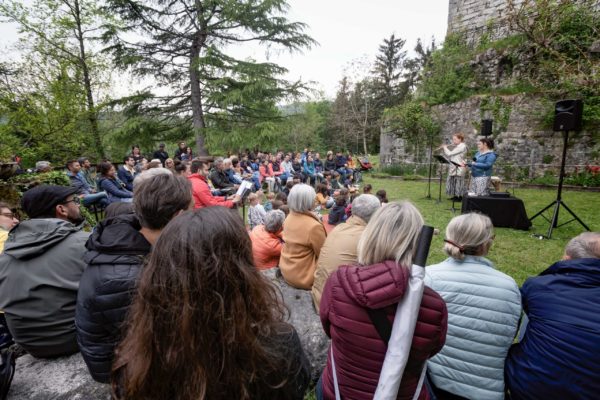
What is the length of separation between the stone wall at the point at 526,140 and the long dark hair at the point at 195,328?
13233 millimetres

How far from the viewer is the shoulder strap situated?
1.14m

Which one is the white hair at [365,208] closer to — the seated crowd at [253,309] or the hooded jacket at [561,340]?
the seated crowd at [253,309]

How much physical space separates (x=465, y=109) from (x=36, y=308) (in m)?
14.5

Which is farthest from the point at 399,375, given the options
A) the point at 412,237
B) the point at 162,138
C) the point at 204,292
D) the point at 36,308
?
the point at 162,138

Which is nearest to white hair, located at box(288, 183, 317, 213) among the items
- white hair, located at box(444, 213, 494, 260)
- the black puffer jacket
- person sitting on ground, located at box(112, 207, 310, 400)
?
white hair, located at box(444, 213, 494, 260)

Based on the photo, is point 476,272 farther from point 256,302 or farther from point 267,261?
point 267,261

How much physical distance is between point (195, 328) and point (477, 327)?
1.51 m

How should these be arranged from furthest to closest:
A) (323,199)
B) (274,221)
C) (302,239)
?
(323,199)
(274,221)
(302,239)

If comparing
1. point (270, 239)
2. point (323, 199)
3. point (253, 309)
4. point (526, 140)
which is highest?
point (526, 140)

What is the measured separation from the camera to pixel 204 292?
0.83 metres

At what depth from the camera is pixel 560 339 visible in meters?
1.40

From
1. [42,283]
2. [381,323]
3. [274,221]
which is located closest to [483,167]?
[274,221]

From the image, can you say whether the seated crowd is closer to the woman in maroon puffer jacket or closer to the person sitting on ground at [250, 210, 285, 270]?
the woman in maroon puffer jacket

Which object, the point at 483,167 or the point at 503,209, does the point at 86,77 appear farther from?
the point at 503,209
